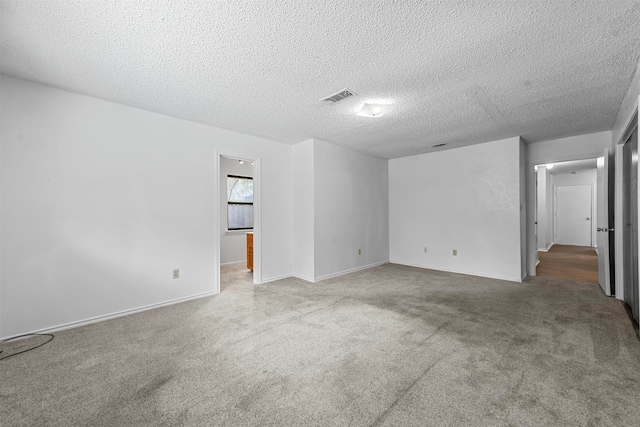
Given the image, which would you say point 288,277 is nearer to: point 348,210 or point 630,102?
point 348,210

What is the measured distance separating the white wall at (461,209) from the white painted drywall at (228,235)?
11.4 ft

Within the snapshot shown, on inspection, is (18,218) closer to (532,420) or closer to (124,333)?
(124,333)

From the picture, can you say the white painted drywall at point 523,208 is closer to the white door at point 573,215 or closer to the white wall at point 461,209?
the white wall at point 461,209

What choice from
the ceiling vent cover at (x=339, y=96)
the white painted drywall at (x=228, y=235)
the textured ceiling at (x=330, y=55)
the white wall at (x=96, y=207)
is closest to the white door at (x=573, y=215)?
the textured ceiling at (x=330, y=55)

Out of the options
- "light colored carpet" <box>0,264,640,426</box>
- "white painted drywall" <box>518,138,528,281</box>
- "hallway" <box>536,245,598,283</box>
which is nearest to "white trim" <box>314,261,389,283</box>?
"light colored carpet" <box>0,264,640,426</box>

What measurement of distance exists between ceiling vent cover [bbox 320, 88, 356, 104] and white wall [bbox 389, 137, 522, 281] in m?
3.21

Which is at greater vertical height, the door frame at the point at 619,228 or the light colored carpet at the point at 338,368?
the door frame at the point at 619,228

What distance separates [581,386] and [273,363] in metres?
2.03

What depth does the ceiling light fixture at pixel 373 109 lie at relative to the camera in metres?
3.00

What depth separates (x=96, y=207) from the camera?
283 centimetres

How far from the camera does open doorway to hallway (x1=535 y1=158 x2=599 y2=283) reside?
294 inches

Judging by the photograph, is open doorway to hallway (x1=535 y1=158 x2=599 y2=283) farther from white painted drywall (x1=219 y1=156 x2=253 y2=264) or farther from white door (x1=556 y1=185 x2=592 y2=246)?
white painted drywall (x1=219 y1=156 x2=253 y2=264)

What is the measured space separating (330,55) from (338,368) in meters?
2.32

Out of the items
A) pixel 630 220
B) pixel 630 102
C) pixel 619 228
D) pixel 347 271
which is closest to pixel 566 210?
pixel 619 228
